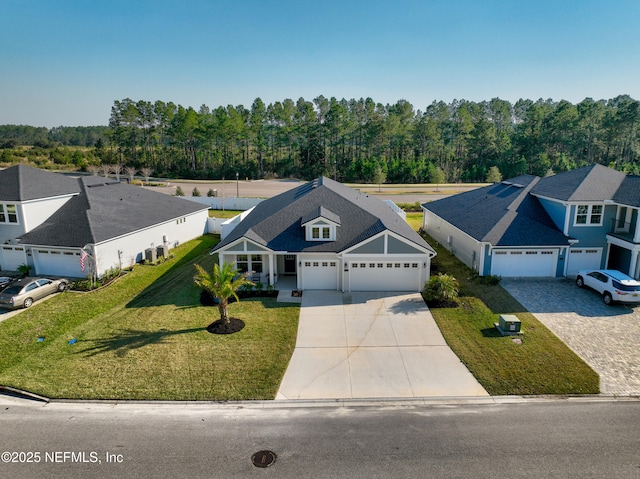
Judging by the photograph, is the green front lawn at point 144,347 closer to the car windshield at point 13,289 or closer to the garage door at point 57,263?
the car windshield at point 13,289

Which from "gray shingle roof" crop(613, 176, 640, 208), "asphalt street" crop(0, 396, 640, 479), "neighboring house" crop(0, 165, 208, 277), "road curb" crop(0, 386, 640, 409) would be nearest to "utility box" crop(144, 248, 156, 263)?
"neighboring house" crop(0, 165, 208, 277)

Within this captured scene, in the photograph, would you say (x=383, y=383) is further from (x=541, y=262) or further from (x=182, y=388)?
(x=541, y=262)

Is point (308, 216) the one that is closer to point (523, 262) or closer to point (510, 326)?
point (510, 326)

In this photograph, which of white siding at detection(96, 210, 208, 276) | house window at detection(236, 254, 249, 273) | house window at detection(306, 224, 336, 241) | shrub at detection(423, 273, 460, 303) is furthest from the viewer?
white siding at detection(96, 210, 208, 276)

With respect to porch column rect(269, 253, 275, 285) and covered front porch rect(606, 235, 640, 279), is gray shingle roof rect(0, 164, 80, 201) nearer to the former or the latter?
porch column rect(269, 253, 275, 285)

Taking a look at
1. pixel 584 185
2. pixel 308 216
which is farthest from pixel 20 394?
pixel 584 185

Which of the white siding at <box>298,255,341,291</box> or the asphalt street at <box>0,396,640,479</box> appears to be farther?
the white siding at <box>298,255,341,291</box>
